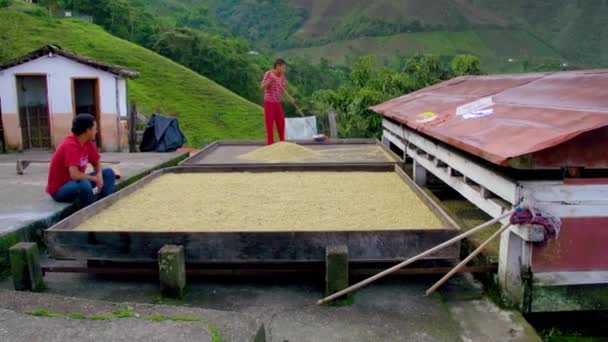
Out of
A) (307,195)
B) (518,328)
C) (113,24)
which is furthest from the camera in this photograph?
(113,24)

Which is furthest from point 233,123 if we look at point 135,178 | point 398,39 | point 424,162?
point 398,39

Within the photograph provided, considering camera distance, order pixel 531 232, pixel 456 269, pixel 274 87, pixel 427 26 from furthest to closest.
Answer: pixel 427 26 → pixel 274 87 → pixel 456 269 → pixel 531 232

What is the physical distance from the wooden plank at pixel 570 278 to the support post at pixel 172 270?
2129mm

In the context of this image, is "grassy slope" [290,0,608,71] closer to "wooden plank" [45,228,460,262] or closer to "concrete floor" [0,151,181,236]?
"concrete floor" [0,151,181,236]

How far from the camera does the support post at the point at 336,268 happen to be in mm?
3271

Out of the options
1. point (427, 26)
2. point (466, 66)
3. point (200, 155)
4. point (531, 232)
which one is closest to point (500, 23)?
point (427, 26)

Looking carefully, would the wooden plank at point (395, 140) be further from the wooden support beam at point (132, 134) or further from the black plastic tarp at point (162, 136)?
the wooden support beam at point (132, 134)

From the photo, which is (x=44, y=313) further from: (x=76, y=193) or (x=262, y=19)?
(x=262, y=19)

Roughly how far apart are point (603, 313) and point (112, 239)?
3193 millimetres

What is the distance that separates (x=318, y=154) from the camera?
775 cm

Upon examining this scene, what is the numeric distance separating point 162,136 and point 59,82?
10.4 ft

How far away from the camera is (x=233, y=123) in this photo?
30531 mm

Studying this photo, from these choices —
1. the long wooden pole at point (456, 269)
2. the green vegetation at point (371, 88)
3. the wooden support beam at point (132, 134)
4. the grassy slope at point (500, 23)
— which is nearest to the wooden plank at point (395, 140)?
the green vegetation at point (371, 88)

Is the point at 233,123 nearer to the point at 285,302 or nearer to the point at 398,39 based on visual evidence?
the point at 285,302
